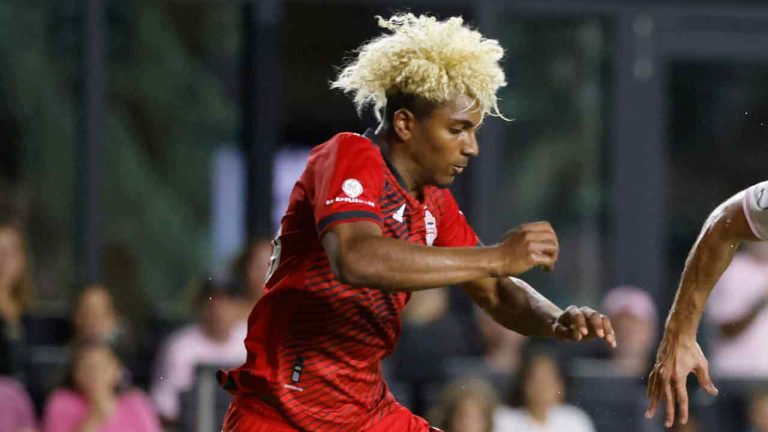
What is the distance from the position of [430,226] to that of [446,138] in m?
0.36

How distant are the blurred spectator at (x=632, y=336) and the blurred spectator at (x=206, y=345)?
209 cm

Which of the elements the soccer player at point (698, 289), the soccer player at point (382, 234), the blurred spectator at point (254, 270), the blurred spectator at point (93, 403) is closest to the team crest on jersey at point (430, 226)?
the soccer player at point (382, 234)

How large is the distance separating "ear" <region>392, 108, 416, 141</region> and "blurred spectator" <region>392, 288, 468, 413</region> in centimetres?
337

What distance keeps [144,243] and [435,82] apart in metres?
5.54

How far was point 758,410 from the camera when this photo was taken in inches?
333

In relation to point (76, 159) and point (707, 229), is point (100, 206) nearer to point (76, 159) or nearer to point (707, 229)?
point (76, 159)

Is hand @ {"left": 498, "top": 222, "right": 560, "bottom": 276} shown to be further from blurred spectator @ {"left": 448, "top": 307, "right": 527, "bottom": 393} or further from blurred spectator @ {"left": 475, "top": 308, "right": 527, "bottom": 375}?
blurred spectator @ {"left": 475, "top": 308, "right": 527, "bottom": 375}

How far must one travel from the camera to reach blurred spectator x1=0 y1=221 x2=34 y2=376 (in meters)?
8.15

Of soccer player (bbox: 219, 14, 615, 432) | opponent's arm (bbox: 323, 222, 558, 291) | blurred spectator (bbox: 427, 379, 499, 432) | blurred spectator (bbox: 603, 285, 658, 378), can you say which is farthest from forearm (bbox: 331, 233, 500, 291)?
blurred spectator (bbox: 603, 285, 658, 378)

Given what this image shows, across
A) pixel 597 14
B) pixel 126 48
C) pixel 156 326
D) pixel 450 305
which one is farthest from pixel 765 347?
pixel 126 48

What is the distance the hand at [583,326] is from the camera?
4.90 m

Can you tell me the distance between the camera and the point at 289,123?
33.6ft

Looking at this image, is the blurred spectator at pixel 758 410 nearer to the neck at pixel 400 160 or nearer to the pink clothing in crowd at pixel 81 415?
the pink clothing in crowd at pixel 81 415

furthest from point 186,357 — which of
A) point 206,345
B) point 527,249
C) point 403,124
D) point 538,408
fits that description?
point 527,249
